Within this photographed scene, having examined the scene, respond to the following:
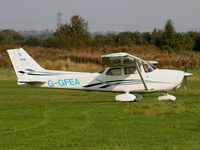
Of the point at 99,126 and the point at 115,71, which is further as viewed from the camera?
the point at 115,71

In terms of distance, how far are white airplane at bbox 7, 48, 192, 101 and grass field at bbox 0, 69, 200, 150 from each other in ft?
7.06

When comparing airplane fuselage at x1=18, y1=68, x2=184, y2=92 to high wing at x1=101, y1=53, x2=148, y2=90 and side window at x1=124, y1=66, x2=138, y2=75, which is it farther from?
high wing at x1=101, y1=53, x2=148, y2=90

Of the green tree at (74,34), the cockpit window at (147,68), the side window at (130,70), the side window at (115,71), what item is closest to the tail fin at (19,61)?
the side window at (115,71)

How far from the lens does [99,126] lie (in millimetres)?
12648

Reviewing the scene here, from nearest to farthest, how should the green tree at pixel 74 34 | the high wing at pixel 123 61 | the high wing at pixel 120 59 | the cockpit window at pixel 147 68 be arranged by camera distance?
the high wing at pixel 120 59 → the high wing at pixel 123 61 → the cockpit window at pixel 147 68 → the green tree at pixel 74 34

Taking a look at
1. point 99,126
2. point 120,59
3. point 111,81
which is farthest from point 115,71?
point 99,126

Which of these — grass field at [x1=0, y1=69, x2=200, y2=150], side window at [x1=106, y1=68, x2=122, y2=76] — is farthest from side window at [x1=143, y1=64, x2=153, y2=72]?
grass field at [x1=0, y1=69, x2=200, y2=150]

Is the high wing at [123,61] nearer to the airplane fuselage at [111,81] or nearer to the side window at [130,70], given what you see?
the side window at [130,70]

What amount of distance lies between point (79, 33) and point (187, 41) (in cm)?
1595

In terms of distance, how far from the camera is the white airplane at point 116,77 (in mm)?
19359

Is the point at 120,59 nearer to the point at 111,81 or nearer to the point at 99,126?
the point at 111,81

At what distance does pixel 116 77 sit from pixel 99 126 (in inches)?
286

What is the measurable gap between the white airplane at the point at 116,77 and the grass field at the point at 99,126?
2151 mm

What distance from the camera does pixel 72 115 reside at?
1496 cm
